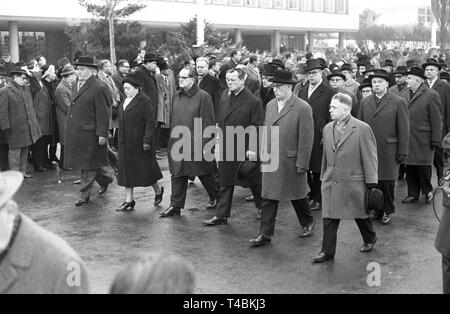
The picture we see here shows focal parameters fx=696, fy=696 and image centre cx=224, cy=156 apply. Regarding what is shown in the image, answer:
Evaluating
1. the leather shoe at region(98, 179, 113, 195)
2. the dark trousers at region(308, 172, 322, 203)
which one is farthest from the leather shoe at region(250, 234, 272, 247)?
the leather shoe at region(98, 179, 113, 195)

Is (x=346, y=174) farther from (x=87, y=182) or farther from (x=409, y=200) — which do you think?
(x=87, y=182)

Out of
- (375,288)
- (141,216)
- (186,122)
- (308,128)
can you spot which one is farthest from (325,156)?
(141,216)

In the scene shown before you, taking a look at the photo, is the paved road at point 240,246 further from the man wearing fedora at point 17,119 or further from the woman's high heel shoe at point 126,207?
the man wearing fedora at point 17,119

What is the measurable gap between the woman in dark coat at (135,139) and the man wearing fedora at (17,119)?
316cm

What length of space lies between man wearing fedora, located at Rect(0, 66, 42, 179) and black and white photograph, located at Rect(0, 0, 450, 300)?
0.03 metres

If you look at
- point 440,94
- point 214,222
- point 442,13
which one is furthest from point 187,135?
point 442,13

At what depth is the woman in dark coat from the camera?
379 inches

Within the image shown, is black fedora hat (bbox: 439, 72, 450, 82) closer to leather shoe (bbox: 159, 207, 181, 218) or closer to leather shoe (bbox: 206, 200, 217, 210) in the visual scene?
leather shoe (bbox: 206, 200, 217, 210)

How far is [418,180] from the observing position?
34.1 feet

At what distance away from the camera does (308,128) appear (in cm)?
784

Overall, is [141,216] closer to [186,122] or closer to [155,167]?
[155,167]

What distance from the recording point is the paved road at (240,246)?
257 inches

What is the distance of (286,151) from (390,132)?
1857 millimetres

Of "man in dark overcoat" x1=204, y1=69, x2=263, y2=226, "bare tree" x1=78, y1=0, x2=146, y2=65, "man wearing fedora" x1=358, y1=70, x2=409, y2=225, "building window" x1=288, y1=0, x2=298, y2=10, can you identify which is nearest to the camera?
"man in dark overcoat" x1=204, y1=69, x2=263, y2=226
